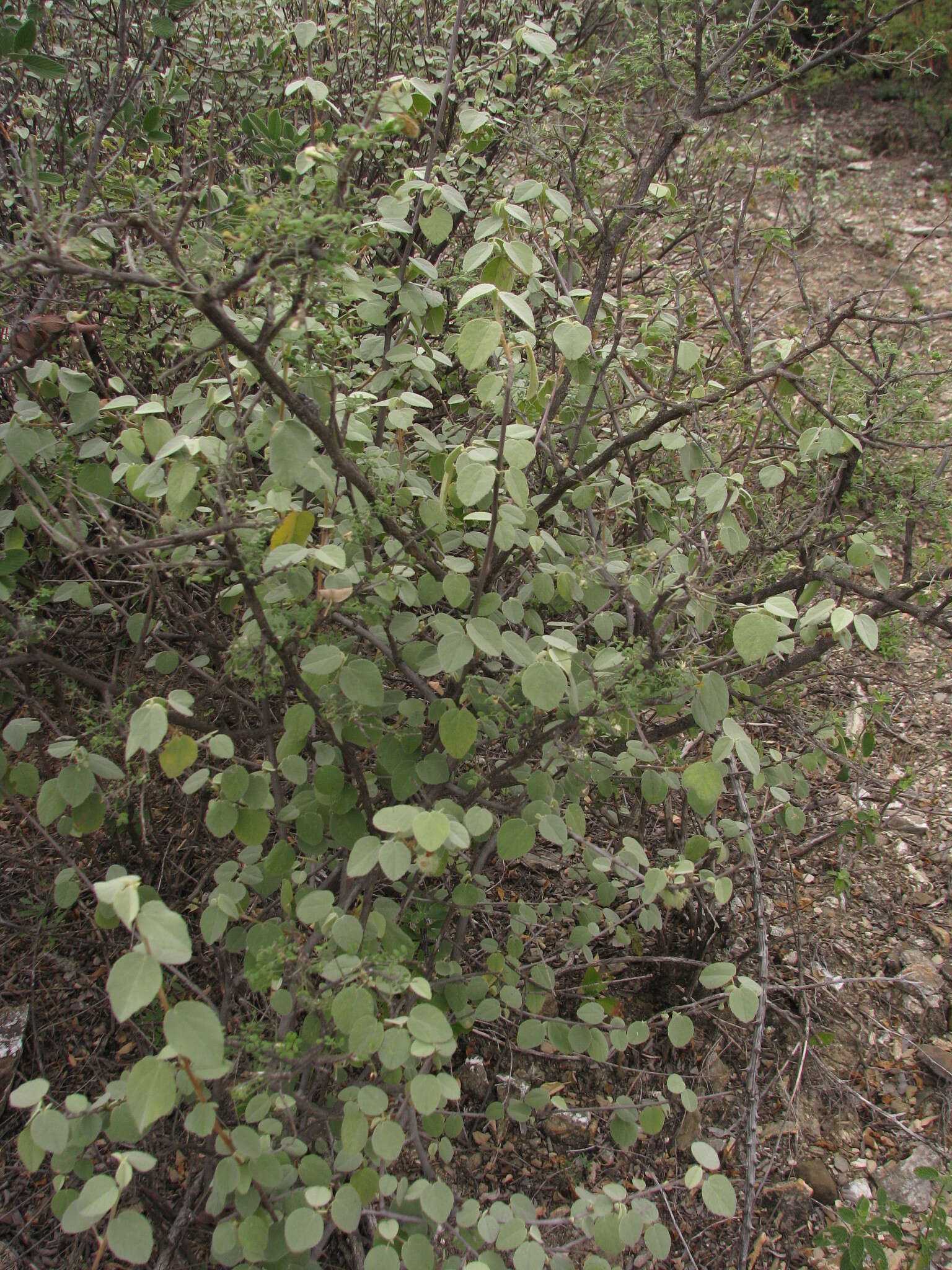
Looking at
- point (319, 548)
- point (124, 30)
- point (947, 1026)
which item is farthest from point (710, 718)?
point (124, 30)

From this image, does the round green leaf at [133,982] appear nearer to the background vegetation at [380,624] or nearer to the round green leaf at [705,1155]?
the background vegetation at [380,624]

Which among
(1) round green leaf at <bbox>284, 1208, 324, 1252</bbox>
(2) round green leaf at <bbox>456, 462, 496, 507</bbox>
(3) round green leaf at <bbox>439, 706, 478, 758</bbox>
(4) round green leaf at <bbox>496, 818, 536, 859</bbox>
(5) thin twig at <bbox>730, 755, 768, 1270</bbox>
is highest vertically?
(2) round green leaf at <bbox>456, 462, 496, 507</bbox>

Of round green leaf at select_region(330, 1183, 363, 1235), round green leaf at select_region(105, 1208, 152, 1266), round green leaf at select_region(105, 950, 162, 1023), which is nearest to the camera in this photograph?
round green leaf at select_region(105, 950, 162, 1023)

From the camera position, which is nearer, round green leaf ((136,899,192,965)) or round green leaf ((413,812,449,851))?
round green leaf ((136,899,192,965))

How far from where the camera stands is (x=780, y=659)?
1.74m

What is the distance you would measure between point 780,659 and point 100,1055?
1665 mm

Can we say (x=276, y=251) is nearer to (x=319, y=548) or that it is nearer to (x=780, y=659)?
(x=319, y=548)

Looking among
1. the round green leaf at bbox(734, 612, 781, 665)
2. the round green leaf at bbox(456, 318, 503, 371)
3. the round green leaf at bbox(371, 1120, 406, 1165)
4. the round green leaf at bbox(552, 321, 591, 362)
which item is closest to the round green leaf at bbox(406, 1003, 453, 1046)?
the round green leaf at bbox(371, 1120, 406, 1165)

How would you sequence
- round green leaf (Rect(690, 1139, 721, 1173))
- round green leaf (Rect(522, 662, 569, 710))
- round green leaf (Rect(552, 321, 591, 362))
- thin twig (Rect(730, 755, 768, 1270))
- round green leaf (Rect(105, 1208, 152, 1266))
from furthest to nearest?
thin twig (Rect(730, 755, 768, 1270)) < round green leaf (Rect(552, 321, 591, 362)) < round green leaf (Rect(690, 1139, 721, 1173)) < round green leaf (Rect(522, 662, 569, 710)) < round green leaf (Rect(105, 1208, 152, 1266))

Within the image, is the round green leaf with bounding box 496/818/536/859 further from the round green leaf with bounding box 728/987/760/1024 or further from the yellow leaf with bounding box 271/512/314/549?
the yellow leaf with bounding box 271/512/314/549

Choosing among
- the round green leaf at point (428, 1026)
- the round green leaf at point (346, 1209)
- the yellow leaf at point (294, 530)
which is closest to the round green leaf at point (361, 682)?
the yellow leaf at point (294, 530)

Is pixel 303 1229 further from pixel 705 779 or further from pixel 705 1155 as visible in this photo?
pixel 705 779

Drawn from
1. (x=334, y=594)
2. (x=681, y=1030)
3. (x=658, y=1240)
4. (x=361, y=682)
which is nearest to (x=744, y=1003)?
(x=681, y=1030)

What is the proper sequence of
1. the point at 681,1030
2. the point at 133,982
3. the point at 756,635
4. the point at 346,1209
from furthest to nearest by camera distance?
the point at 681,1030, the point at 756,635, the point at 346,1209, the point at 133,982
